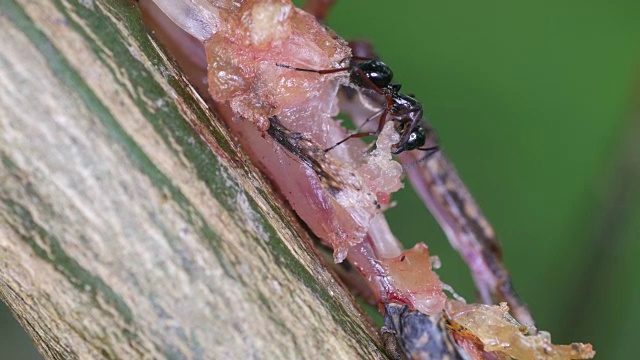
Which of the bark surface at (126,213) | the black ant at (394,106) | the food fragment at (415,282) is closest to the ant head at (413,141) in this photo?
the black ant at (394,106)

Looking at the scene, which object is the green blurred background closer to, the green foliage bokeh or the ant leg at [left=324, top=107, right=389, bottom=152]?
the green foliage bokeh

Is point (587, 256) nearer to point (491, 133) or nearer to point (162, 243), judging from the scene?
point (491, 133)

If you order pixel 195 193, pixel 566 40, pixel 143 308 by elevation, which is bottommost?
pixel 143 308

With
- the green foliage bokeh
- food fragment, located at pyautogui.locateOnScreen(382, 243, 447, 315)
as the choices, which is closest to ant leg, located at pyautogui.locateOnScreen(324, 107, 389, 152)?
food fragment, located at pyautogui.locateOnScreen(382, 243, 447, 315)

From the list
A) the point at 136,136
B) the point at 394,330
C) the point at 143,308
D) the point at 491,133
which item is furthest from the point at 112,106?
the point at 491,133

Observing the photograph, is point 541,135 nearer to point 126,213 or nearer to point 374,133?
point 374,133

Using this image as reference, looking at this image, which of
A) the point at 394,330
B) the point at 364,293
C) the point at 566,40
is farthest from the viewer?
the point at 566,40

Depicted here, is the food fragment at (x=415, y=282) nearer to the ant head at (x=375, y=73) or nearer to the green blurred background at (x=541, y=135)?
the ant head at (x=375, y=73)
